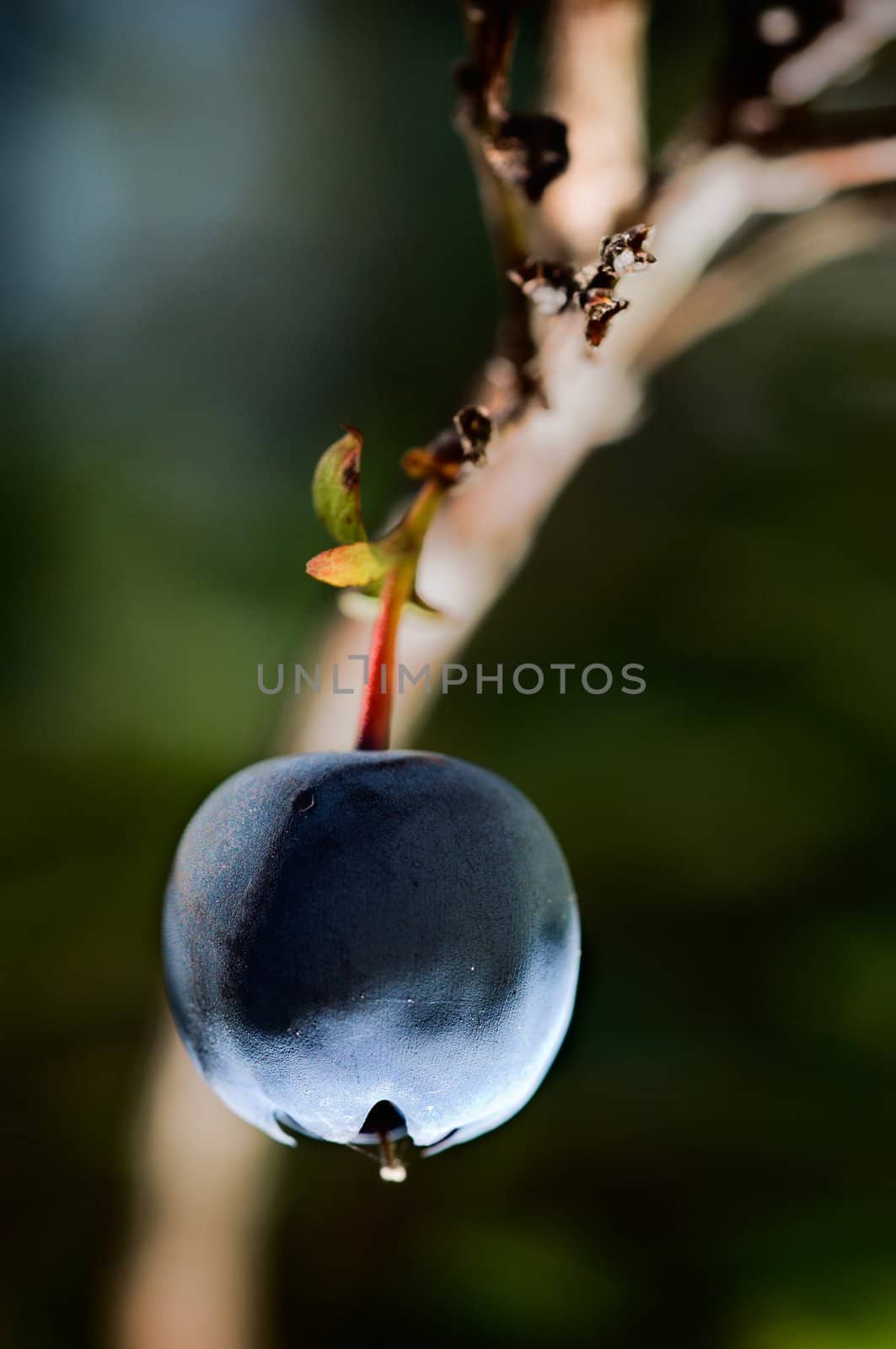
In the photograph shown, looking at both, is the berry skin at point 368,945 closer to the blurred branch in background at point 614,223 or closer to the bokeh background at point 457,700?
the blurred branch in background at point 614,223

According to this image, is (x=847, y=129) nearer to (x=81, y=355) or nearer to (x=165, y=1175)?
(x=165, y=1175)

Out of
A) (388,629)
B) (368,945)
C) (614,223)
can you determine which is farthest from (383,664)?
(614,223)

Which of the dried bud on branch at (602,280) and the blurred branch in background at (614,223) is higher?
the blurred branch in background at (614,223)

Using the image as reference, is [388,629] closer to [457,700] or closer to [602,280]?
[602,280]

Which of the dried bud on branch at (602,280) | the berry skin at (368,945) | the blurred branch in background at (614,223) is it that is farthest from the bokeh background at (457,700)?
the dried bud on branch at (602,280)

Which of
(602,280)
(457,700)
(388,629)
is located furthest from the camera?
(457,700)

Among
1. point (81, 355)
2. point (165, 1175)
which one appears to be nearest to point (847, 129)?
point (165, 1175)
